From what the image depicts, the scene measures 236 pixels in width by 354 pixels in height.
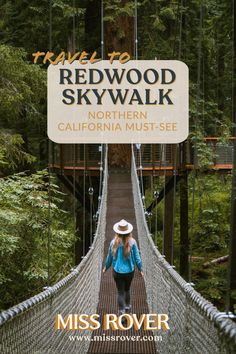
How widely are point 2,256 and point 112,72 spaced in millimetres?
2113

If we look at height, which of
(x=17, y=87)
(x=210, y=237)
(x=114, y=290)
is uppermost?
(x=17, y=87)

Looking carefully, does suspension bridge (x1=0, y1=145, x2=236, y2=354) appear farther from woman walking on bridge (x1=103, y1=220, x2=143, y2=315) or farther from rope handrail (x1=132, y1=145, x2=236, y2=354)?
woman walking on bridge (x1=103, y1=220, x2=143, y2=315)

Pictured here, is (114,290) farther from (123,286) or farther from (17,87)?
(17,87)

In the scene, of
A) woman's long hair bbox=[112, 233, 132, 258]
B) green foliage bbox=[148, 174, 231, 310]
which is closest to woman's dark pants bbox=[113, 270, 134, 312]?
woman's long hair bbox=[112, 233, 132, 258]

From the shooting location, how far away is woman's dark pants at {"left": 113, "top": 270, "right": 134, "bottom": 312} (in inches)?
128

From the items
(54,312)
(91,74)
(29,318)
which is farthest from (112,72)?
(29,318)

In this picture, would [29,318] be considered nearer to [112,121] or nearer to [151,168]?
[112,121]

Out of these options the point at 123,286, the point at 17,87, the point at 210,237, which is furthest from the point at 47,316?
the point at 210,237

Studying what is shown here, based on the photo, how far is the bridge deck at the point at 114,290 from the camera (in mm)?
3137

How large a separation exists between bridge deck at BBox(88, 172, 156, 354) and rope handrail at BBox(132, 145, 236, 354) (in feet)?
0.54

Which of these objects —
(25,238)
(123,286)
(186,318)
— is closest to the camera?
(186,318)

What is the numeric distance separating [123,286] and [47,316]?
1.16 metres

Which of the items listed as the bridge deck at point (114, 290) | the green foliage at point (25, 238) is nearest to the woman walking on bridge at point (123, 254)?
the bridge deck at point (114, 290)

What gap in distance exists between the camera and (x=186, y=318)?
2127 millimetres
